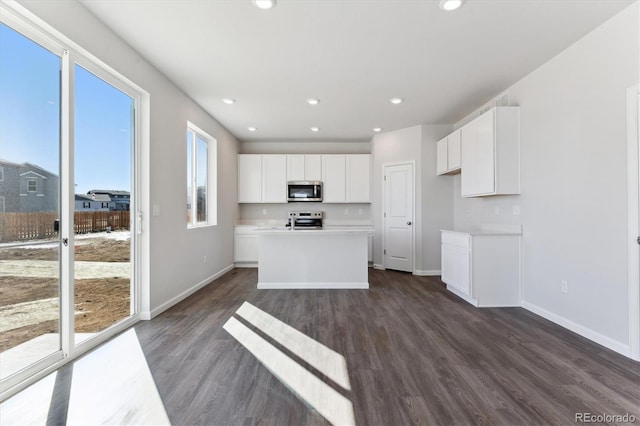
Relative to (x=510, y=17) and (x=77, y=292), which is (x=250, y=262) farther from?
(x=510, y=17)

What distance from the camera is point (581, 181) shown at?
8.73 feet

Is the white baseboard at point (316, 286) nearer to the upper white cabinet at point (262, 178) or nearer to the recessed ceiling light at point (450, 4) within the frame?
the upper white cabinet at point (262, 178)

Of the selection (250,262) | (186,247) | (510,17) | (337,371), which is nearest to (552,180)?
(510,17)

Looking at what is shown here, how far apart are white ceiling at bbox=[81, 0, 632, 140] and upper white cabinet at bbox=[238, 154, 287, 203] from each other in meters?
1.93

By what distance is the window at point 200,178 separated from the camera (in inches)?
170

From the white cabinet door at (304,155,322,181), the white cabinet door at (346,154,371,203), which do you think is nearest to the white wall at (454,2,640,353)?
the white cabinet door at (346,154,371,203)

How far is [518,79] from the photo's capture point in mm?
3430

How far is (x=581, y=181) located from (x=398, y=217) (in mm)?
2960

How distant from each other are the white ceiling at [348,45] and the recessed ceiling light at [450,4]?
0.05 meters

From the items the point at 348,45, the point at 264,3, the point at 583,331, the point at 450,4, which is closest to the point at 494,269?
the point at 583,331

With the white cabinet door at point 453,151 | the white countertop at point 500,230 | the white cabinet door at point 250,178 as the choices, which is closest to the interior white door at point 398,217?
the white cabinet door at point 453,151

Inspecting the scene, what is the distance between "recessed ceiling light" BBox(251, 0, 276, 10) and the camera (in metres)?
2.10

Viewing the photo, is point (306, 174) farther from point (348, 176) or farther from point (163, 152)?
point (163, 152)

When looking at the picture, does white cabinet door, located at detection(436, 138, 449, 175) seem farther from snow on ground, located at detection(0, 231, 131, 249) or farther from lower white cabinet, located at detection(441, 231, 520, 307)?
snow on ground, located at detection(0, 231, 131, 249)
